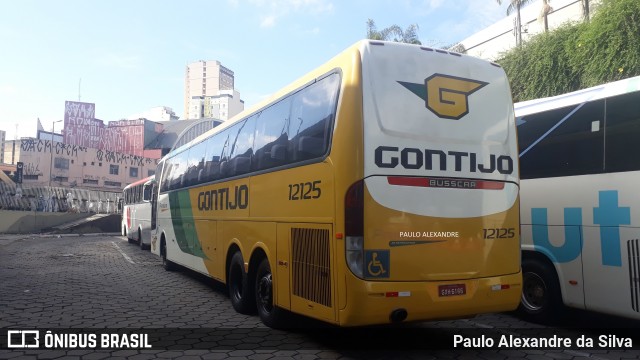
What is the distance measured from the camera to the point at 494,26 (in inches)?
1489

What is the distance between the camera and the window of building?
220 ft

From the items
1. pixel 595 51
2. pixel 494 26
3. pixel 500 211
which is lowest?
pixel 500 211

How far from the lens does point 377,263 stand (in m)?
4.67

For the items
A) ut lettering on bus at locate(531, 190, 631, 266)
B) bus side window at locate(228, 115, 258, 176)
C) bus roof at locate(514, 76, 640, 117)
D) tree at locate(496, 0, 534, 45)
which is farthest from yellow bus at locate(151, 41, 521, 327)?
tree at locate(496, 0, 534, 45)

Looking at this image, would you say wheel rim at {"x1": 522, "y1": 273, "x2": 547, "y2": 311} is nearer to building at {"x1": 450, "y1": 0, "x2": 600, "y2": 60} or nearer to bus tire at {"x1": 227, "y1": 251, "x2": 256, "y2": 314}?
bus tire at {"x1": 227, "y1": 251, "x2": 256, "y2": 314}

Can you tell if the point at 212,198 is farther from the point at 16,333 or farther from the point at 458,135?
the point at 458,135

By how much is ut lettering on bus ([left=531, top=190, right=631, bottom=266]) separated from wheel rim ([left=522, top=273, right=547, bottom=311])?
484mm

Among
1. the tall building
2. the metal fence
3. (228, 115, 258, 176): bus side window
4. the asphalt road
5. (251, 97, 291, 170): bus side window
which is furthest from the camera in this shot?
the tall building

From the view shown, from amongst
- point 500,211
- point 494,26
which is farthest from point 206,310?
point 494,26

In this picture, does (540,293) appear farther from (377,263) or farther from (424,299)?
(377,263)

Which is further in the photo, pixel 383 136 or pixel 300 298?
pixel 300 298

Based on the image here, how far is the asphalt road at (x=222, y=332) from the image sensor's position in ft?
17.3

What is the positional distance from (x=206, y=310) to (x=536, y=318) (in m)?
4.97

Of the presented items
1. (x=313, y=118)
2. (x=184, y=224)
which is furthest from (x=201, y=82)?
(x=313, y=118)
